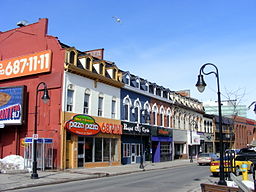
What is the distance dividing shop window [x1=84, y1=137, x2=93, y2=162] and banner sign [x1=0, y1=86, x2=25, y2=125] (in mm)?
5814

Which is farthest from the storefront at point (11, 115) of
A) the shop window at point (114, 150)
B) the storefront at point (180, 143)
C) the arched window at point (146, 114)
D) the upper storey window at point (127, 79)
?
the storefront at point (180, 143)

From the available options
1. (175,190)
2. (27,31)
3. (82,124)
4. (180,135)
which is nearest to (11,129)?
(82,124)

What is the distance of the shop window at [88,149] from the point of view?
27.1 metres

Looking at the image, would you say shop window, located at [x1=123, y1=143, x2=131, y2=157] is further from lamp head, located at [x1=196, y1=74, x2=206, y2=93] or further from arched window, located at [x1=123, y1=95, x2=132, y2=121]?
lamp head, located at [x1=196, y1=74, x2=206, y2=93]

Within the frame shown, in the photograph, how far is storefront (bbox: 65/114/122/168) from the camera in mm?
25234

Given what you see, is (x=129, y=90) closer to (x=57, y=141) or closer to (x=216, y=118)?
(x=57, y=141)

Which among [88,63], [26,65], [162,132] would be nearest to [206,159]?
[162,132]

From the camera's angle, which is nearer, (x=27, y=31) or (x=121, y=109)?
(x=27, y=31)

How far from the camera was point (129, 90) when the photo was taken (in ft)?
112

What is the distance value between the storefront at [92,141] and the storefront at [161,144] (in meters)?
7.91

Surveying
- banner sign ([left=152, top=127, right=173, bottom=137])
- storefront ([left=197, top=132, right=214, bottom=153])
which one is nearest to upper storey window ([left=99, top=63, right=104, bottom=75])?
banner sign ([left=152, top=127, right=173, bottom=137])

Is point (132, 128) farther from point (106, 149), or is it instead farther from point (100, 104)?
point (100, 104)

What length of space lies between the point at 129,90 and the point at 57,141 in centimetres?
1187

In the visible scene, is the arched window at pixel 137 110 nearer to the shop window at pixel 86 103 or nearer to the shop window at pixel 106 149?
the shop window at pixel 106 149
